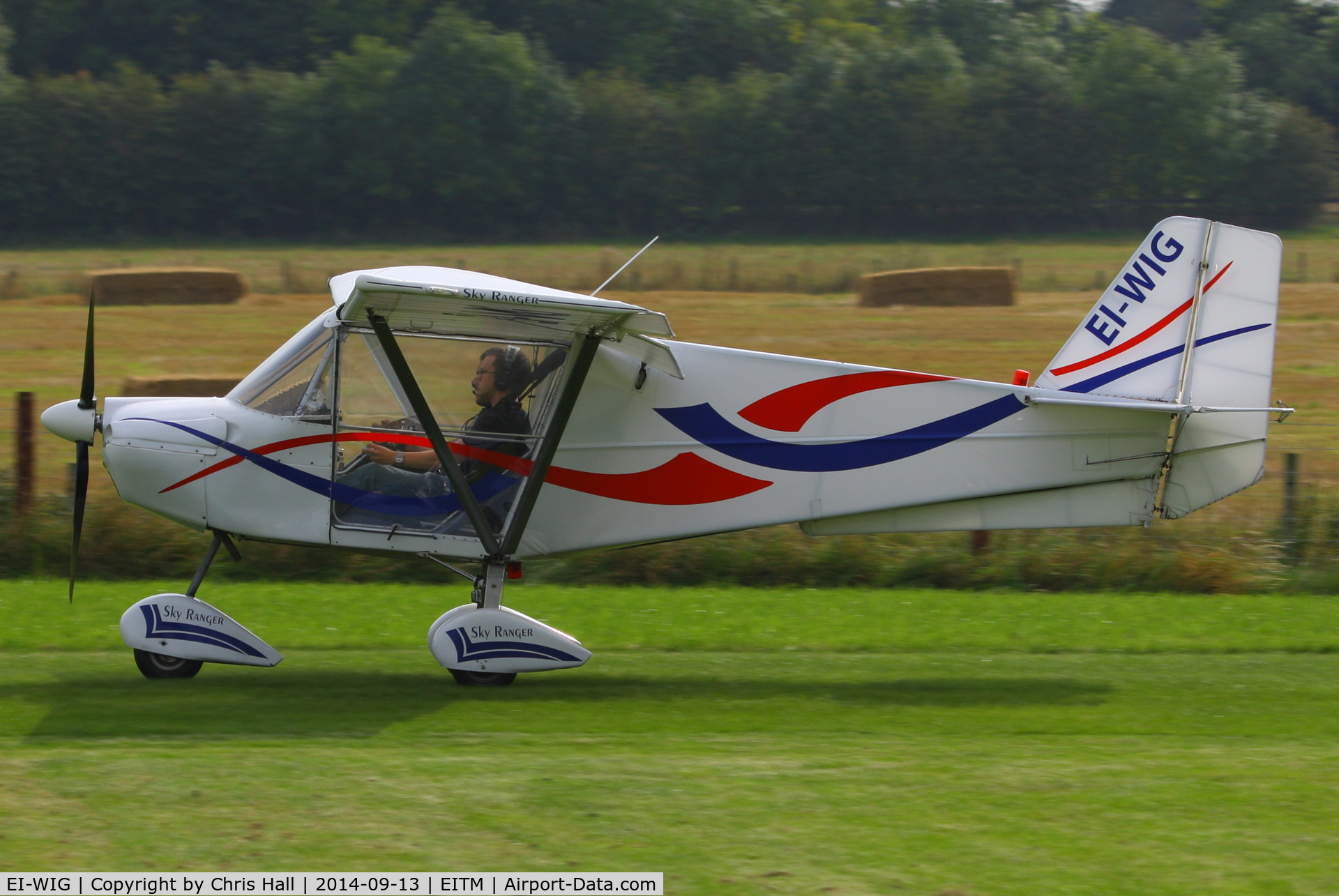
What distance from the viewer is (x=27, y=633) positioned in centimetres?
930

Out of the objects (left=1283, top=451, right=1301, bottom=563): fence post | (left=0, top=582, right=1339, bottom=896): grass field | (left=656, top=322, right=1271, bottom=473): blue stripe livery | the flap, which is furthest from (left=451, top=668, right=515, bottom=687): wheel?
(left=1283, top=451, right=1301, bottom=563): fence post

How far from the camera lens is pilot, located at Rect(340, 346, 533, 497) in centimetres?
802

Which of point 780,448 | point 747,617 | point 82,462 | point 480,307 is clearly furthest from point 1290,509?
point 82,462

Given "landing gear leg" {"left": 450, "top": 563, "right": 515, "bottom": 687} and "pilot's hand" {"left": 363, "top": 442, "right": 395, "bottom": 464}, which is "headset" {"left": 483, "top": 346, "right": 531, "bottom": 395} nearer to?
"pilot's hand" {"left": 363, "top": 442, "right": 395, "bottom": 464}

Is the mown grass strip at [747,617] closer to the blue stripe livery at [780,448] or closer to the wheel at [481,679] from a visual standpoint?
the wheel at [481,679]

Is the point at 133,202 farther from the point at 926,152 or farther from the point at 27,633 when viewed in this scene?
the point at 27,633

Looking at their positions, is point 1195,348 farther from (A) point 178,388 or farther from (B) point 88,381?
(A) point 178,388

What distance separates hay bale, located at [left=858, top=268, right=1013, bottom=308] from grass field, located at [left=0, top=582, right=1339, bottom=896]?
721 inches

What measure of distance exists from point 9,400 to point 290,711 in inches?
516

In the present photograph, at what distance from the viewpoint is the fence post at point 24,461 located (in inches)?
473

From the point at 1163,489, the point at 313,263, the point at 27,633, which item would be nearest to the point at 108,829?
the point at 27,633

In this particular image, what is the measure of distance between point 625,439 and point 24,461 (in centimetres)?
659

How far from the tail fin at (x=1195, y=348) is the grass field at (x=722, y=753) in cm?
133

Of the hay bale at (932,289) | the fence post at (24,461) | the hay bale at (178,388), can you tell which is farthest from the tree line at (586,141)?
the fence post at (24,461)
